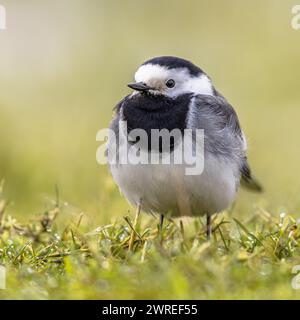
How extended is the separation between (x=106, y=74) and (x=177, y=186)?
311 inches

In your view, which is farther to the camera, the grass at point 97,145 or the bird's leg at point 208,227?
the bird's leg at point 208,227

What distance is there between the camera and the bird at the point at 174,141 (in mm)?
6242

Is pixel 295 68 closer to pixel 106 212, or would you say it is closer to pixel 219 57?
pixel 219 57

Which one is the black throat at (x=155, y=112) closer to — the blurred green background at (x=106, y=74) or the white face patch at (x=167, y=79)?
the white face patch at (x=167, y=79)

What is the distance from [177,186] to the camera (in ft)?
20.5

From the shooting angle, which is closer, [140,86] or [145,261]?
[145,261]

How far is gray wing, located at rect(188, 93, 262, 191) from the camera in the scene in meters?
6.35
